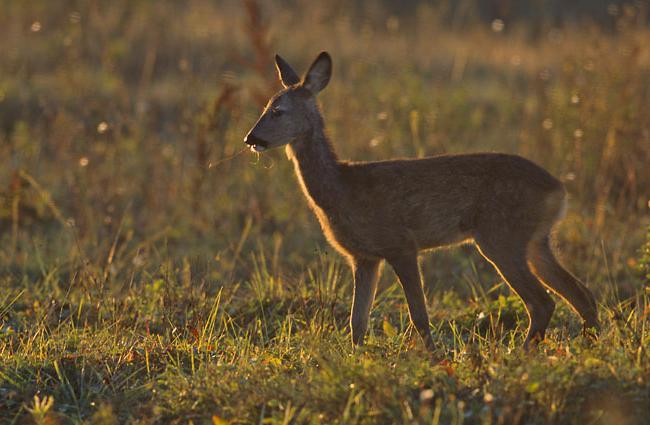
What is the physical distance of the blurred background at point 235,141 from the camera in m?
8.44

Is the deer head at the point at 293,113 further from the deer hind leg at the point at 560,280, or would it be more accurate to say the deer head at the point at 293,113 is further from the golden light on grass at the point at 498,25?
the golden light on grass at the point at 498,25

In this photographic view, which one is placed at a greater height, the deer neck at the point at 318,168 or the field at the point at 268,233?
the deer neck at the point at 318,168

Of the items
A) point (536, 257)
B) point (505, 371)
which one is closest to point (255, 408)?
point (505, 371)

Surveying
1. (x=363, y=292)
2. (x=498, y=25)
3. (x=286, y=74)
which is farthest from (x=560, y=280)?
(x=498, y=25)

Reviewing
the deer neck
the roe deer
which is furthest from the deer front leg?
the deer neck

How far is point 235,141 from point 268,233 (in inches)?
64.7

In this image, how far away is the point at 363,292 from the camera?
6301 millimetres

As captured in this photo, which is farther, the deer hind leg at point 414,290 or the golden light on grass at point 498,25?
the golden light on grass at point 498,25

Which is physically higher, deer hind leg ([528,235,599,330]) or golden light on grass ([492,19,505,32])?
golden light on grass ([492,19,505,32])

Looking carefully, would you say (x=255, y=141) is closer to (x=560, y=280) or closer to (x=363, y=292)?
(x=363, y=292)

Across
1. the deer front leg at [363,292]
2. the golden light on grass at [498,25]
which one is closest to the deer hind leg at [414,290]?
the deer front leg at [363,292]

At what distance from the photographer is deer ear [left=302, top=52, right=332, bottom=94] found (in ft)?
20.5

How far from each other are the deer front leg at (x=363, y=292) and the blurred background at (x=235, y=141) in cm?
27

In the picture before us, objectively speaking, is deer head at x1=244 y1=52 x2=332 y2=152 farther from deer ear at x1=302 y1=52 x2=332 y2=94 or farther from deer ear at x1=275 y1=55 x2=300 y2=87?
deer ear at x1=275 y1=55 x2=300 y2=87
